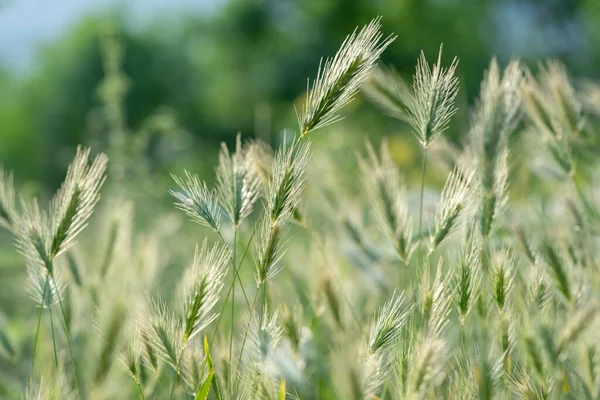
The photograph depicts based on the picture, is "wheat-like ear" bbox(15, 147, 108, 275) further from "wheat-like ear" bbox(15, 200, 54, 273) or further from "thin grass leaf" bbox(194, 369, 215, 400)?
"thin grass leaf" bbox(194, 369, 215, 400)

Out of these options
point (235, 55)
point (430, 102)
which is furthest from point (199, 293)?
point (235, 55)

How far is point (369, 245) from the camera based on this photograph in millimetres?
1308

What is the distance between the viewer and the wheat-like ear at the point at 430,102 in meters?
0.78

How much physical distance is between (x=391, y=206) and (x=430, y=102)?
24cm

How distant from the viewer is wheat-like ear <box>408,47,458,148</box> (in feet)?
2.57

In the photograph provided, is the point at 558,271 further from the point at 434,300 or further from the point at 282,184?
the point at 282,184

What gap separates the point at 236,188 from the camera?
2.69 feet

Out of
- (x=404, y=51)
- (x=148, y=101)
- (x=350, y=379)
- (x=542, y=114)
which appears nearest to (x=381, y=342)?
(x=350, y=379)

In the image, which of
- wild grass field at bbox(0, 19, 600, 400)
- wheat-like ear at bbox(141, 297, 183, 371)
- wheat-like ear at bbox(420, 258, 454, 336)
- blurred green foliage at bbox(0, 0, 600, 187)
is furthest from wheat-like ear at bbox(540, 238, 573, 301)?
blurred green foliage at bbox(0, 0, 600, 187)

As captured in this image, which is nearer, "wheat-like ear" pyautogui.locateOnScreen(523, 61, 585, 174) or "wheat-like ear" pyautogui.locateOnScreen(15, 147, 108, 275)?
"wheat-like ear" pyautogui.locateOnScreen(15, 147, 108, 275)

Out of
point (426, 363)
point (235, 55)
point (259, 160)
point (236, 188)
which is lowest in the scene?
point (426, 363)

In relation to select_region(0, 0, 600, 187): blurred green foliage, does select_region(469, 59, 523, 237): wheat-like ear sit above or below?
below

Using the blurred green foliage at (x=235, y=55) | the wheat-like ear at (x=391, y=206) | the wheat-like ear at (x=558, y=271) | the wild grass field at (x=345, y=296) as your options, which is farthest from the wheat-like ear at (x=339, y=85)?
the blurred green foliage at (x=235, y=55)

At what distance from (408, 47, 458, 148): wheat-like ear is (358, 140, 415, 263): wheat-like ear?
0.15 m
